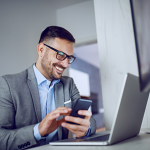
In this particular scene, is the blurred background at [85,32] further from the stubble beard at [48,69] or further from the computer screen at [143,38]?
the computer screen at [143,38]

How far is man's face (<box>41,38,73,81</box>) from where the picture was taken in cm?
161

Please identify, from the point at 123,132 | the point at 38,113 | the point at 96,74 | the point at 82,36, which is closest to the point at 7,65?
the point at 38,113

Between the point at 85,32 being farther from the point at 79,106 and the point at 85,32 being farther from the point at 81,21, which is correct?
the point at 79,106

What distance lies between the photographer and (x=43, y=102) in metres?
1.51

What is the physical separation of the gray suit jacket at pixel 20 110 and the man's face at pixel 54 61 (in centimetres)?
19

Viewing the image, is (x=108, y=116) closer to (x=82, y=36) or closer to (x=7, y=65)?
(x=7, y=65)

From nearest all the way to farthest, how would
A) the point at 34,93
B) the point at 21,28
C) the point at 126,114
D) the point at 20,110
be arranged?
the point at 126,114 < the point at 20,110 < the point at 34,93 < the point at 21,28

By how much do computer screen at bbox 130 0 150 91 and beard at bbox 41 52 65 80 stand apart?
121 centimetres

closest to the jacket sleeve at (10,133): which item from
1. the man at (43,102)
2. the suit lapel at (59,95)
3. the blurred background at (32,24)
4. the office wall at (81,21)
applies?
the man at (43,102)

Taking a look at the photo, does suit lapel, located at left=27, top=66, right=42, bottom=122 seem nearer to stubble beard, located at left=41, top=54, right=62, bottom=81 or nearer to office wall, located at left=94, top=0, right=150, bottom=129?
stubble beard, located at left=41, top=54, right=62, bottom=81

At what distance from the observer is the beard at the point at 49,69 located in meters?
1.62

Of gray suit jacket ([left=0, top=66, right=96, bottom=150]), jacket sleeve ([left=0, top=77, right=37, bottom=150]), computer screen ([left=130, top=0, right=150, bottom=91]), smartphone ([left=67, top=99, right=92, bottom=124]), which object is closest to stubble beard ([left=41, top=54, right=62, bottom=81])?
gray suit jacket ([left=0, top=66, right=96, bottom=150])

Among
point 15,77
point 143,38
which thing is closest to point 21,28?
point 15,77

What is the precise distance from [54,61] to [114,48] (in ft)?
1.92
